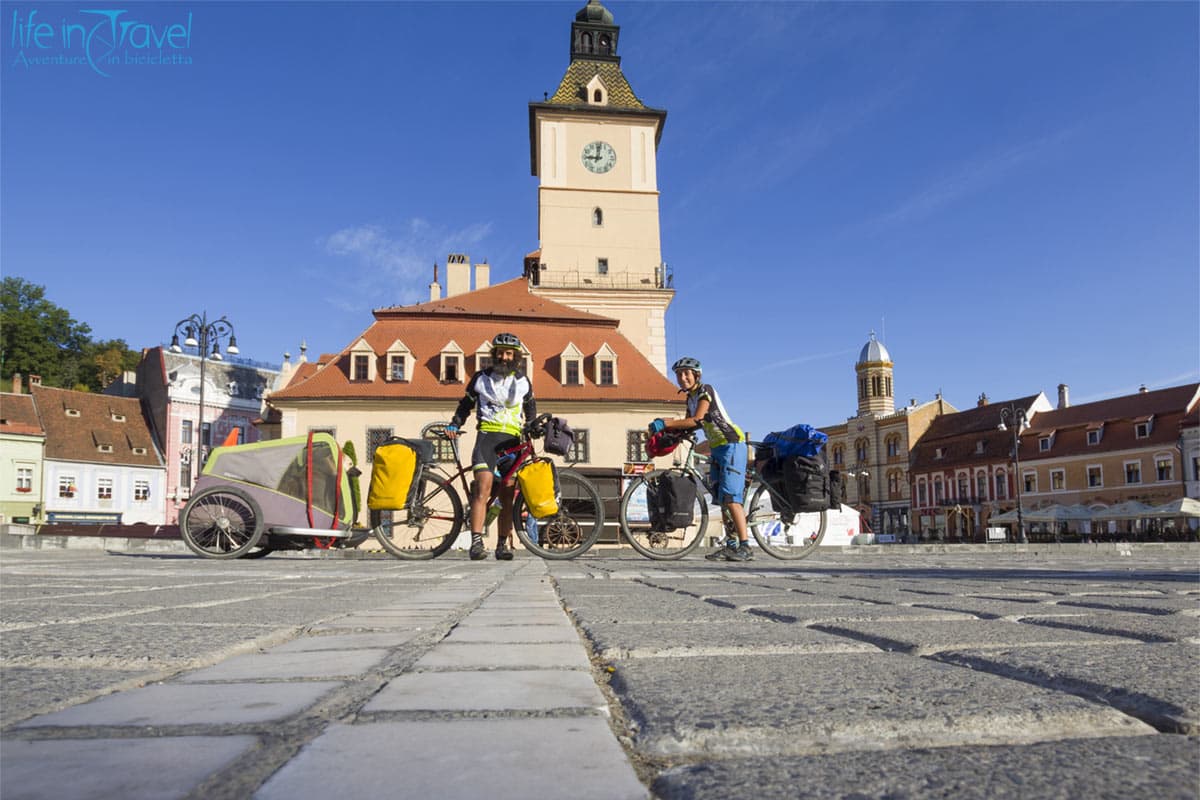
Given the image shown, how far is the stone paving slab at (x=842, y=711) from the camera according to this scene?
3.70ft

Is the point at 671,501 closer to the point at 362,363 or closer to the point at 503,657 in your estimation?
the point at 503,657

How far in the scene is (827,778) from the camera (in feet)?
3.17

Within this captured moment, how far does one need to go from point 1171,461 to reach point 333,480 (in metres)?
56.6

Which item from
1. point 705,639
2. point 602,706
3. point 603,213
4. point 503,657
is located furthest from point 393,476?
point 603,213

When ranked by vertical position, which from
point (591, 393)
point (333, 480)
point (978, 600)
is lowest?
point (978, 600)

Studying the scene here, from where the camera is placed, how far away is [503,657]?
1.92 metres

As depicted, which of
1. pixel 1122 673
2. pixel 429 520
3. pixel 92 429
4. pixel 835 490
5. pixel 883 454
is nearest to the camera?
pixel 1122 673

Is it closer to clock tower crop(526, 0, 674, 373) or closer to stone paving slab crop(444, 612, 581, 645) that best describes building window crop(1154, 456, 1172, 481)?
clock tower crop(526, 0, 674, 373)

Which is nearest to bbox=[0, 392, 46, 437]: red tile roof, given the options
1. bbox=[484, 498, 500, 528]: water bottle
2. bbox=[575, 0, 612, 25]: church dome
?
bbox=[575, 0, 612, 25]: church dome

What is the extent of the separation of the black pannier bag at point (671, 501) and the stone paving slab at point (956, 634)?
5.59 metres

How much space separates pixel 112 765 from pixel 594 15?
5132 centimetres

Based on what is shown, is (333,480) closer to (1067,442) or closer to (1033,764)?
(1033,764)

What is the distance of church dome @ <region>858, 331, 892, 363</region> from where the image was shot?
8900cm

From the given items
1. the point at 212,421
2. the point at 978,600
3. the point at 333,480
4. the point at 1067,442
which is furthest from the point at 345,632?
the point at 1067,442
